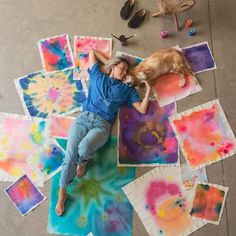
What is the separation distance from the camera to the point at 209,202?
1886 mm

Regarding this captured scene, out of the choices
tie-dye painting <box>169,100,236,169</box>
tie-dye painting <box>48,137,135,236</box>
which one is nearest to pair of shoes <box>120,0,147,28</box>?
tie-dye painting <box>169,100,236,169</box>

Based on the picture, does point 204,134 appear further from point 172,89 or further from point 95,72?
point 95,72

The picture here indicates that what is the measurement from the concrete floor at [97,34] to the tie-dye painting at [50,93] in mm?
53

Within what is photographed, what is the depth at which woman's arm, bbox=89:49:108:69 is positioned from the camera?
83.0 inches

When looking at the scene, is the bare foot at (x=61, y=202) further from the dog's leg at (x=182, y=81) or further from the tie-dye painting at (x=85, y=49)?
the dog's leg at (x=182, y=81)

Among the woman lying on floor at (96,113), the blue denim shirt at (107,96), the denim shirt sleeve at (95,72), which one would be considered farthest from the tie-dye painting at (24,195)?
the denim shirt sleeve at (95,72)

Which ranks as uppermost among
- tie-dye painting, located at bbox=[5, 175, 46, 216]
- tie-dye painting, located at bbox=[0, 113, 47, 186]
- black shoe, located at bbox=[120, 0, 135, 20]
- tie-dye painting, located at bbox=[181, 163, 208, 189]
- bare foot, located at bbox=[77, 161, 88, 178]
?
black shoe, located at bbox=[120, 0, 135, 20]

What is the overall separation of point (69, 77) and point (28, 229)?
34.8 inches

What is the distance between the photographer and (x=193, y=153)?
6.46 ft

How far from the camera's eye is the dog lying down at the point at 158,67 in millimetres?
2018

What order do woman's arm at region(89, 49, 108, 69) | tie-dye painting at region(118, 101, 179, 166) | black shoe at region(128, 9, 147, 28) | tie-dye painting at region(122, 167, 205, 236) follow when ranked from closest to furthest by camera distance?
tie-dye painting at region(122, 167, 205, 236) → tie-dye painting at region(118, 101, 179, 166) → woman's arm at region(89, 49, 108, 69) → black shoe at region(128, 9, 147, 28)

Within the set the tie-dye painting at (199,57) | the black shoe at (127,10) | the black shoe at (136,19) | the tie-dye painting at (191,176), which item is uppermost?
the black shoe at (127,10)

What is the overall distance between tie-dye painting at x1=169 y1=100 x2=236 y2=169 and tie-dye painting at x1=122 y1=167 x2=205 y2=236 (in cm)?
14

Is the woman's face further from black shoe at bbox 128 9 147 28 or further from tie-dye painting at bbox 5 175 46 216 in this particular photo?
tie-dye painting at bbox 5 175 46 216
